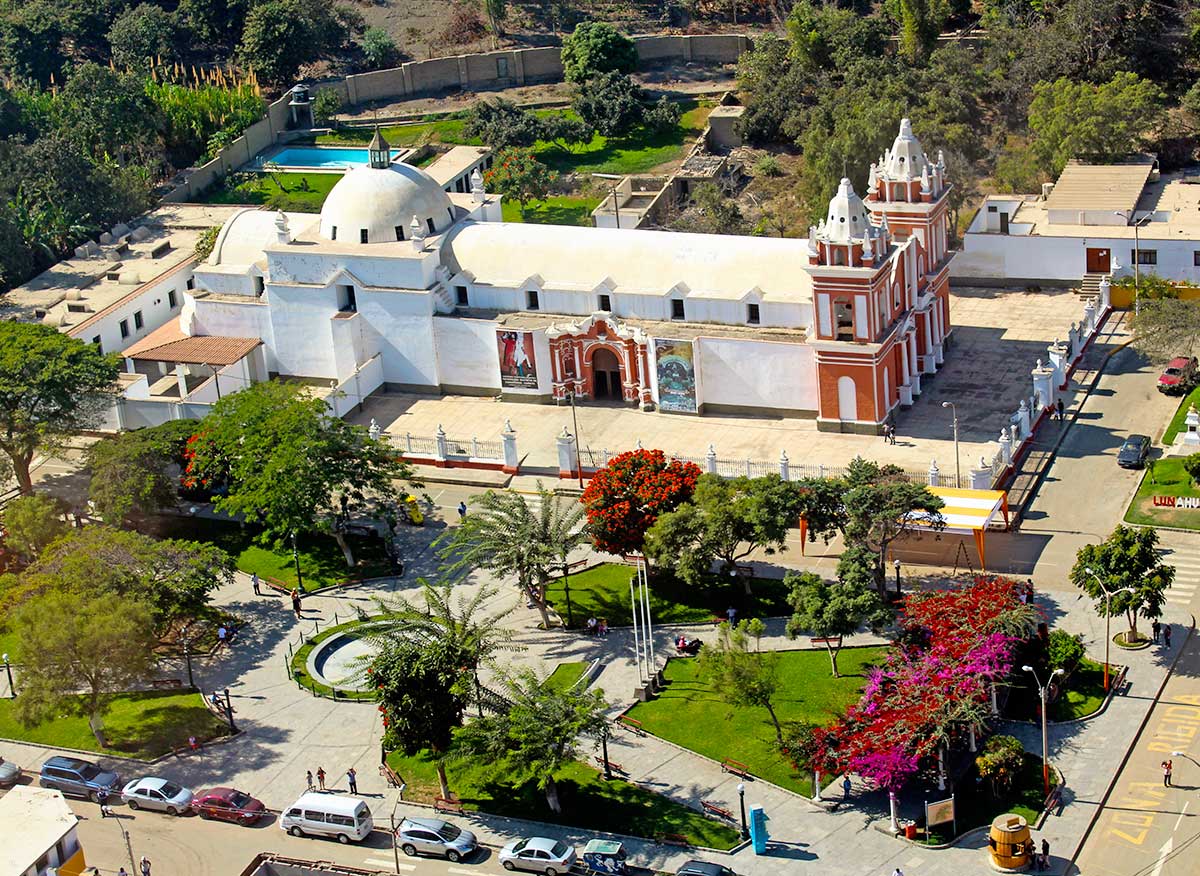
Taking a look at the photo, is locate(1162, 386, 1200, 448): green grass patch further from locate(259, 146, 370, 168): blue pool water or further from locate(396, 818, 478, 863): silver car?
locate(259, 146, 370, 168): blue pool water

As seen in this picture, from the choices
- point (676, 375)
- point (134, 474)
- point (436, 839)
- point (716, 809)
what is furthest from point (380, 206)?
point (716, 809)

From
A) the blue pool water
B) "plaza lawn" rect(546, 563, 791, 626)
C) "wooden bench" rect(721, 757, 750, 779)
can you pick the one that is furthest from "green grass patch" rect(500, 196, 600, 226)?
"wooden bench" rect(721, 757, 750, 779)

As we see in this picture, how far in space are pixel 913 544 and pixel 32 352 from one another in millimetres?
43917

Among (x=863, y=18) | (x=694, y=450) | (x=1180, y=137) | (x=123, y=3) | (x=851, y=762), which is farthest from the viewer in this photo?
(x=123, y=3)

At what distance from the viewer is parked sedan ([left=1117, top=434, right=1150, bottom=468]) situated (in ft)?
295

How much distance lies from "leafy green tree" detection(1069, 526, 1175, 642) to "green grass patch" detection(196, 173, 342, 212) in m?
67.9

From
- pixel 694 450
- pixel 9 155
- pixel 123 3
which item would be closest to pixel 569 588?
pixel 694 450

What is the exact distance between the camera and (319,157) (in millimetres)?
137750

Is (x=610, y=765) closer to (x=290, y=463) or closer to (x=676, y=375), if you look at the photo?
(x=290, y=463)

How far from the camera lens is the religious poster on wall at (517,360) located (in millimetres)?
100188

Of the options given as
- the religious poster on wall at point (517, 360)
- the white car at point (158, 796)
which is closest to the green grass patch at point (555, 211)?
the religious poster on wall at point (517, 360)

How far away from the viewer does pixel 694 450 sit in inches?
3720

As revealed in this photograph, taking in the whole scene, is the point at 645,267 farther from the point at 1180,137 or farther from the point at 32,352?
the point at 1180,137

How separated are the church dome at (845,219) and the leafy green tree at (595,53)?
49.3 m
